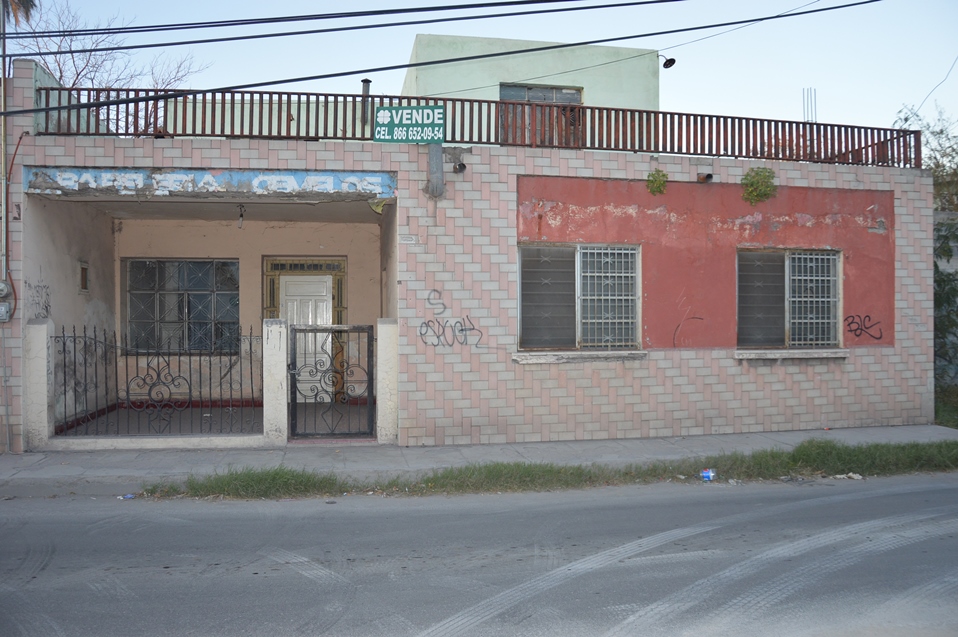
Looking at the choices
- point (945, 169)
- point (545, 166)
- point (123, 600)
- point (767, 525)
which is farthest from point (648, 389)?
point (945, 169)

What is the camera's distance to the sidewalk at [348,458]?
8625 mm

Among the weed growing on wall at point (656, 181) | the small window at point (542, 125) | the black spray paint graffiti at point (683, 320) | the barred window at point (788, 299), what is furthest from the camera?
the barred window at point (788, 299)

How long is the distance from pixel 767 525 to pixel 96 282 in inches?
437

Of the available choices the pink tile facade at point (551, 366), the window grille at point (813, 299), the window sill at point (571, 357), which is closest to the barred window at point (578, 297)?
the window sill at point (571, 357)

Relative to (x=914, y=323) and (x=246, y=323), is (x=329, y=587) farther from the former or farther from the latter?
(x=914, y=323)

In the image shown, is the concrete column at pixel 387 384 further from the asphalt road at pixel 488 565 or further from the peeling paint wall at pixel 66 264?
the peeling paint wall at pixel 66 264

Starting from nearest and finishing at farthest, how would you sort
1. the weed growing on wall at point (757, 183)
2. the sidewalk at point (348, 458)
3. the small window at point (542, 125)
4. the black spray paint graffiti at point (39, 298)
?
the sidewalk at point (348, 458) → the black spray paint graffiti at point (39, 298) → the small window at point (542, 125) → the weed growing on wall at point (757, 183)

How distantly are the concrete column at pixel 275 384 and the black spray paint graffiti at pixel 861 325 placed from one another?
343 inches

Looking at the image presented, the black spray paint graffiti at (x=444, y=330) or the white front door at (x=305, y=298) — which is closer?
the black spray paint graffiti at (x=444, y=330)

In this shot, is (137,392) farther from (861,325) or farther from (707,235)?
(861,325)

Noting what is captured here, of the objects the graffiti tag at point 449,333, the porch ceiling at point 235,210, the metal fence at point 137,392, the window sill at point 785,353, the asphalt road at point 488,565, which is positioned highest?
the porch ceiling at point 235,210

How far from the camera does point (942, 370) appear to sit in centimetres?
1489

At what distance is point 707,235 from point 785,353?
222cm

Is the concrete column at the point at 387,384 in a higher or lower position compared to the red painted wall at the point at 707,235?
lower
